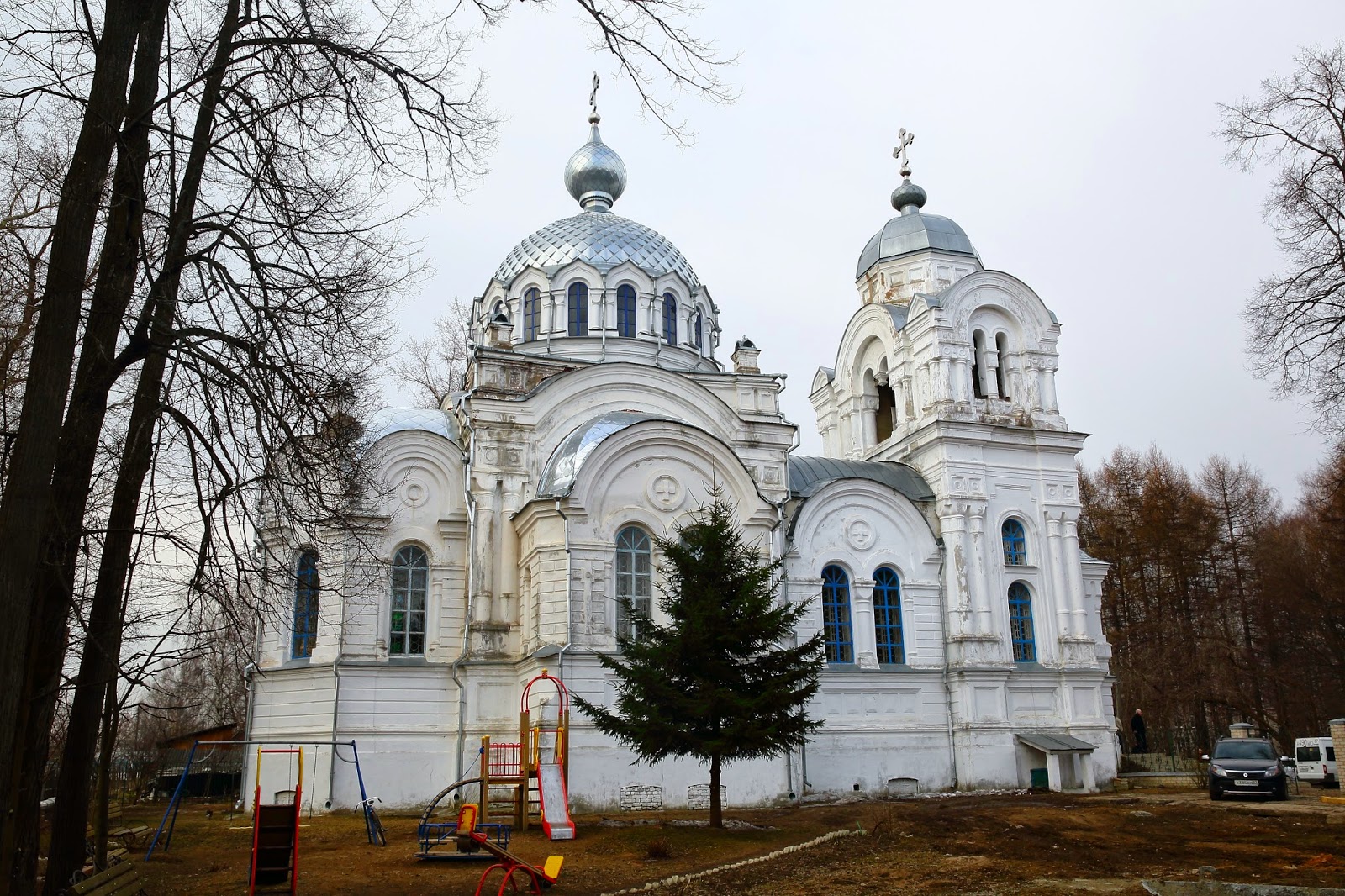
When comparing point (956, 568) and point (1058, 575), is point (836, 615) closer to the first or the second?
point (956, 568)

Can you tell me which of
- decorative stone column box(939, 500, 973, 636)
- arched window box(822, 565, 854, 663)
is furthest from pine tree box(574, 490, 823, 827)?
decorative stone column box(939, 500, 973, 636)

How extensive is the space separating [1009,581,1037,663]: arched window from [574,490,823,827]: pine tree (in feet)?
31.3

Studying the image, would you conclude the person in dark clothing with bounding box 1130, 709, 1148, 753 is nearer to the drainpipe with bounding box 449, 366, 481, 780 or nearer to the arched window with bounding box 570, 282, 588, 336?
the arched window with bounding box 570, 282, 588, 336

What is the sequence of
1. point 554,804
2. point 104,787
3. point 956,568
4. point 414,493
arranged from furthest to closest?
point 956,568, point 414,493, point 554,804, point 104,787

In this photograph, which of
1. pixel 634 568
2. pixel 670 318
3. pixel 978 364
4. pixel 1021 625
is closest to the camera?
pixel 634 568

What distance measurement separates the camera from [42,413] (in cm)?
697

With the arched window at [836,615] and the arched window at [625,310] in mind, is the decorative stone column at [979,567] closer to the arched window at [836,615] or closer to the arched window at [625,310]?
the arched window at [836,615]

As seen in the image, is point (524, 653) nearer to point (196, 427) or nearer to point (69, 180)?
point (196, 427)

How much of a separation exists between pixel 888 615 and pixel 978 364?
629 centimetres

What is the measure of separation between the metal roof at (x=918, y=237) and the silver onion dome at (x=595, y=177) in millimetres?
6706

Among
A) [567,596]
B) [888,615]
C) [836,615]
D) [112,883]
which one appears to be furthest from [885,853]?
[888,615]

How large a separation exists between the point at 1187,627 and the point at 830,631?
15.5 meters

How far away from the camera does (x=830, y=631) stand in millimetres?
21469

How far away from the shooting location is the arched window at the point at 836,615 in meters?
21.4
